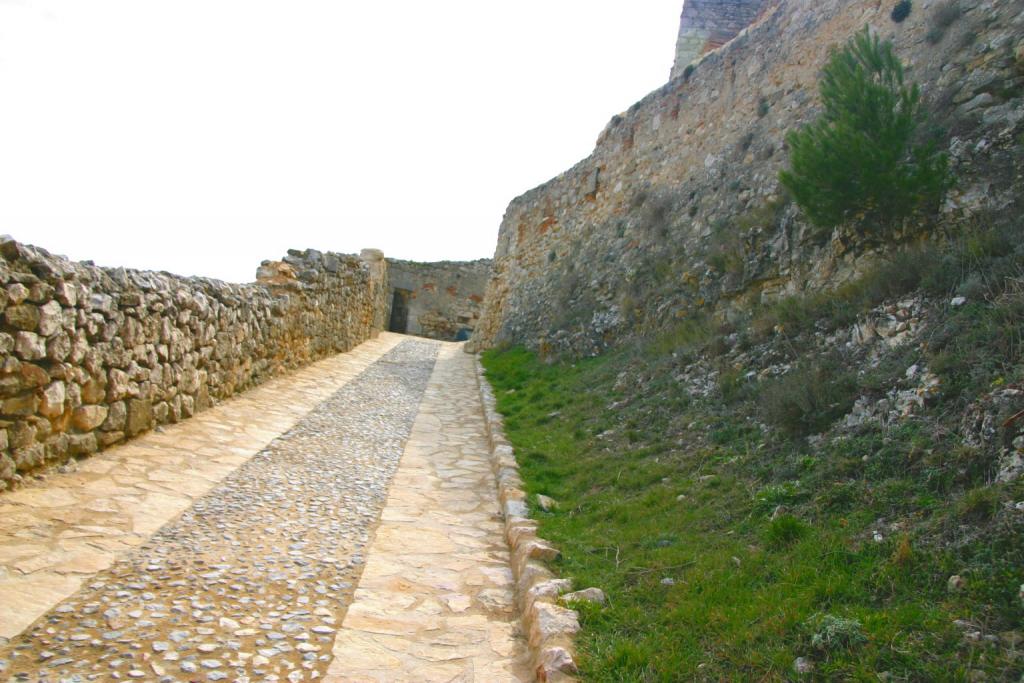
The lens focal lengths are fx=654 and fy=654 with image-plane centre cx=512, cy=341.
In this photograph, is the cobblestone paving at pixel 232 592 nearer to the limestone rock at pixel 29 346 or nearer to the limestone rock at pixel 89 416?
the limestone rock at pixel 89 416

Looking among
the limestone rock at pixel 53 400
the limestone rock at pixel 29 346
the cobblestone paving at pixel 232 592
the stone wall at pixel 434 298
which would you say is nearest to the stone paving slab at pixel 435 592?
the cobblestone paving at pixel 232 592

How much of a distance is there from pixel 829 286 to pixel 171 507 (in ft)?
18.7

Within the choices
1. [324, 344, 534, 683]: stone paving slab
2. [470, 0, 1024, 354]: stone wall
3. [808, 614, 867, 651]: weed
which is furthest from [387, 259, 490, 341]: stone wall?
[808, 614, 867, 651]: weed

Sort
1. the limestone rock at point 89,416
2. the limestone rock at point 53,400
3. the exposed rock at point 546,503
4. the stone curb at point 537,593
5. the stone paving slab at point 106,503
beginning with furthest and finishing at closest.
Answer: the exposed rock at point 546,503 → the limestone rock at point 89,416 → the limestone rock at point 53,400 → the stone paving slab at point 106,503 → the stone curb at point 537,593

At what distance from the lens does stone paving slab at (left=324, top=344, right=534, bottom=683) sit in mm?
3027

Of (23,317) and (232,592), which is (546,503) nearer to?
(232,592)

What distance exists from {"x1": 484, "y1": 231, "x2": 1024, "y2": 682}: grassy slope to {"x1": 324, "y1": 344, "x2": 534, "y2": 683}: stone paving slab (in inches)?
18.1

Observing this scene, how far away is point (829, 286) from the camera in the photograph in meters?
6.02

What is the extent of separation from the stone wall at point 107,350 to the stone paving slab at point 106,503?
0.22 meters

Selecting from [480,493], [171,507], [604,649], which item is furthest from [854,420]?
[171,507]

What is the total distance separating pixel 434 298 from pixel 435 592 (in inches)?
952

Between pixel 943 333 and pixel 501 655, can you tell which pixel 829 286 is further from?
pixel 501 655

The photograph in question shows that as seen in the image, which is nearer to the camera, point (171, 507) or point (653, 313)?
point (171, 507)

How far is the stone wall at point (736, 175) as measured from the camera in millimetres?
5672
